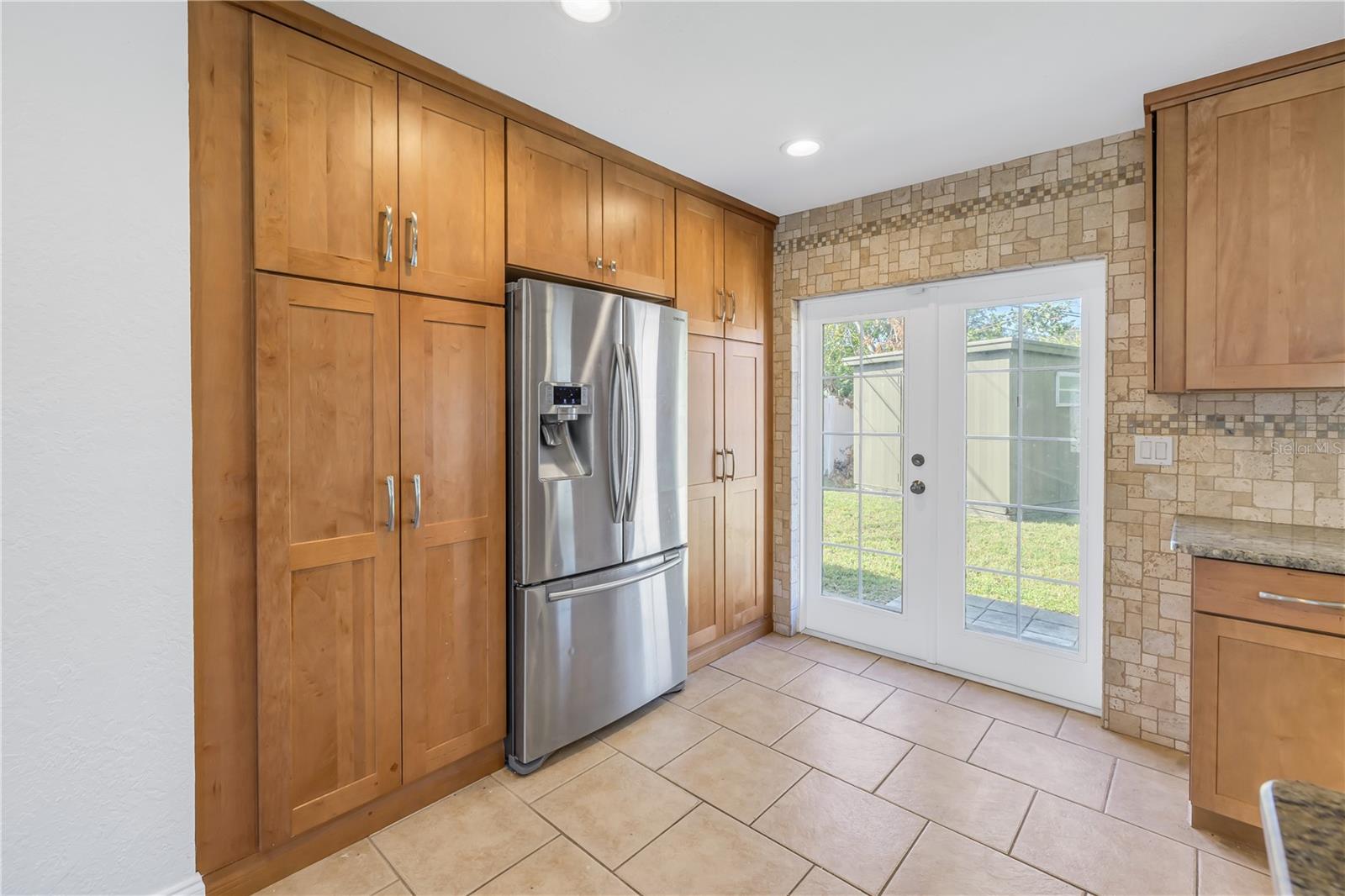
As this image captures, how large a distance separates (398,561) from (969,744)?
7.45 ft

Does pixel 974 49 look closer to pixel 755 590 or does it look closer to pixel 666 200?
pixel 666 200

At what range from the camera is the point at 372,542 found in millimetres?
1881

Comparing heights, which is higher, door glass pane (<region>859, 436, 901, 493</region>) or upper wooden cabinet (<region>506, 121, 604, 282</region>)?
upper wooden cabinet (<region>506, 121, 604, 282</region>)

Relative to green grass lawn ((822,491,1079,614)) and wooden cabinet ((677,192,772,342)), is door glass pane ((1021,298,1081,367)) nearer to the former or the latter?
green grass lawn ((822,491,1079,614))

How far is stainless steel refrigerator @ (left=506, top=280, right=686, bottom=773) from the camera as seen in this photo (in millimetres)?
2201

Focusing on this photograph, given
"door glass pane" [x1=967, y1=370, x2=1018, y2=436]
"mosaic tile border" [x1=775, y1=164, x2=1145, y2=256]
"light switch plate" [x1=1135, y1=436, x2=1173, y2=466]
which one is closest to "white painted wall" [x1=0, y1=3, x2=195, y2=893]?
"mosaic tile border" [x1=775, y1=164, x2=1145, y2=256]

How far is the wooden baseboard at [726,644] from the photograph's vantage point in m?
3.14

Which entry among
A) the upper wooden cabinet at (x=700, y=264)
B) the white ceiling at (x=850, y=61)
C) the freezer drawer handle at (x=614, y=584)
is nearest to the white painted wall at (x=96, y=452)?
the white ceiling at (x=850, y=61)

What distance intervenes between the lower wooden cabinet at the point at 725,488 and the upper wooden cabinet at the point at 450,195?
3.84 feet

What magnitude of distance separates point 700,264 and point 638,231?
454 millimetres

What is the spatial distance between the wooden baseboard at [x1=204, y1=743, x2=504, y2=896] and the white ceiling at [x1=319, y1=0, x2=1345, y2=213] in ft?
7.84

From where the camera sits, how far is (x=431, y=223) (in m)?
2.01

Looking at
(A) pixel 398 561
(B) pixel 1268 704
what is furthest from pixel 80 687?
(B) pixel 1268 704

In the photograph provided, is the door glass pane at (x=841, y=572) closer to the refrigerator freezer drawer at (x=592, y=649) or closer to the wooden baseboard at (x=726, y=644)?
the wooden baseboard at (x=726, y=644)
